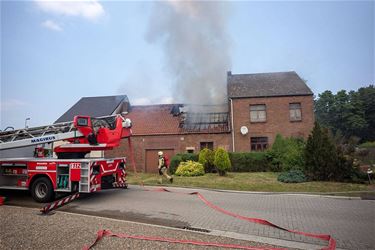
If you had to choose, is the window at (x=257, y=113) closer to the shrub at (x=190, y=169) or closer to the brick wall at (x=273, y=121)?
the brick wall at (x=273, y=121)

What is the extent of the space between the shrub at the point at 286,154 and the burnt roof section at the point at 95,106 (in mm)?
15097

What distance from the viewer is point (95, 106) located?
2605cm

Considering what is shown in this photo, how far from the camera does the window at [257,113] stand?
20.3 meters

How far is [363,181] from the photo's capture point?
37.7 ft

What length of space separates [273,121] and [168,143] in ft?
28.0

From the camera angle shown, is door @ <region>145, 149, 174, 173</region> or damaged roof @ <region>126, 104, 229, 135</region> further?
damaged roof @ <region>126, 104, 229, 135</region>

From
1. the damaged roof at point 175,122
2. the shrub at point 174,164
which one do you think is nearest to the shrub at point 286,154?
the damaged roof at point 175,122

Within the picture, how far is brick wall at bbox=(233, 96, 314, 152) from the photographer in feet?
64.6

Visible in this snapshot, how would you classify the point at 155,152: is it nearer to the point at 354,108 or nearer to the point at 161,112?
the point at 161,112

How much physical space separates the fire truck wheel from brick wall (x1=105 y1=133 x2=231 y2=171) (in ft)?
41.5

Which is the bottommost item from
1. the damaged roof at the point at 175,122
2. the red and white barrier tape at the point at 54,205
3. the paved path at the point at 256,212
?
the paved path at the point at 256,212

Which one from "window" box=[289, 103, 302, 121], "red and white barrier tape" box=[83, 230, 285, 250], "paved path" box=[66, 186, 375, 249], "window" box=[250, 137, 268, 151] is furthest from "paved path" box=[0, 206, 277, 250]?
"window" box=[289, 103, 302, 121]

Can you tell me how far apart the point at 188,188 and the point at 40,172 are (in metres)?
5.86

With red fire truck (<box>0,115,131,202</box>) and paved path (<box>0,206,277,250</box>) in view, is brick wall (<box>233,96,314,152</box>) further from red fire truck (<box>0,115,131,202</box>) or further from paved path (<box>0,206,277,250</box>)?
paved path (<box>0,206,277,250</box>)
